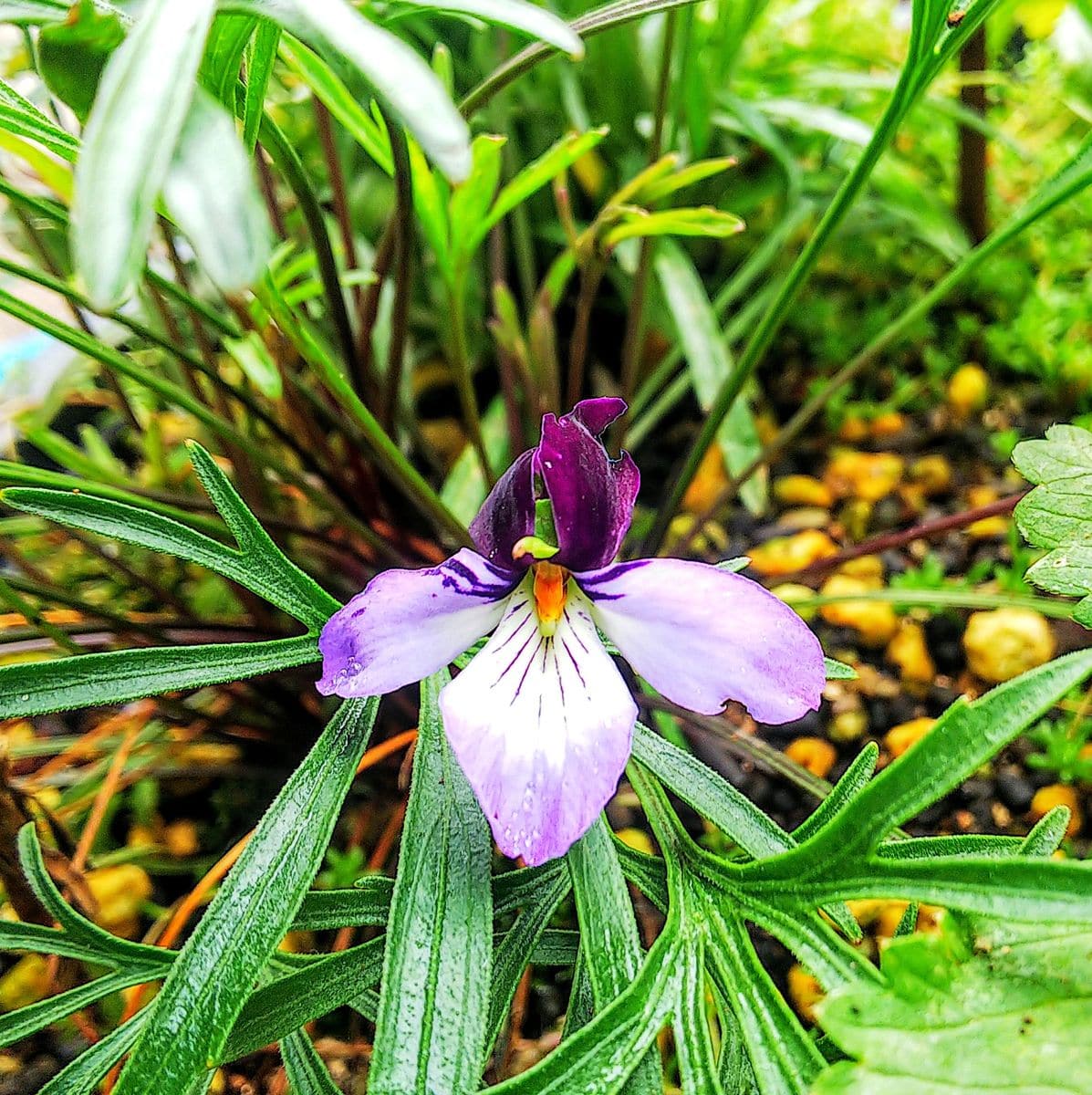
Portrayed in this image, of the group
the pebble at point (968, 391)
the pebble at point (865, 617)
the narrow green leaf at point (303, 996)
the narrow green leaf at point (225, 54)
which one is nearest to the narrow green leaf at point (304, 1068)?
the narrow green leaf at point (303, 996)

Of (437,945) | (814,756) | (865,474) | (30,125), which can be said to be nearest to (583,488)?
(437,945)

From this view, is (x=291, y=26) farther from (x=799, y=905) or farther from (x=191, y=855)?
(x=191, y=855)

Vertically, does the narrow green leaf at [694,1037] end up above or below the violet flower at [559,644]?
below

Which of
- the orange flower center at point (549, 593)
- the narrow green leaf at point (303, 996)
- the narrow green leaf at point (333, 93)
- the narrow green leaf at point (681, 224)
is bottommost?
A: the narrow green leaf at point (303, 996)

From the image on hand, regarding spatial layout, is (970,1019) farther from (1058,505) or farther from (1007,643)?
(1007,643)

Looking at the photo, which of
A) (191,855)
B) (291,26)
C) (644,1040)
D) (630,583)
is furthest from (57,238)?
(644,1040)

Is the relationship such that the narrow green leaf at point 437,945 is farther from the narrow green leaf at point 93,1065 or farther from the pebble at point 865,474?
the pebble at point 865,474

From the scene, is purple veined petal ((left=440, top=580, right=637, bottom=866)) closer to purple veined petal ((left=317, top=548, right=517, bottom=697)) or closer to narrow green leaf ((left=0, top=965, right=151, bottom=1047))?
purple veined petal ((left=317, top=548, right=517, bottom=697))
